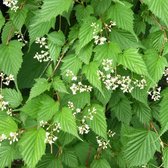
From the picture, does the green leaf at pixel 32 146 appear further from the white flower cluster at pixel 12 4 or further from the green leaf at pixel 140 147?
the white flower cluster at pixel 12 4

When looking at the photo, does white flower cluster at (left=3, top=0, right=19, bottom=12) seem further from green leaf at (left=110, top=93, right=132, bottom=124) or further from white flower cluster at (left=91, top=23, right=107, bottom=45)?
green leaf at (left=110, top=93, right=132, bottom=124)

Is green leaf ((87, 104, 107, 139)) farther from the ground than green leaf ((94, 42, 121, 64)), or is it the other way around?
green leaf ((94, 42, 121, 64))

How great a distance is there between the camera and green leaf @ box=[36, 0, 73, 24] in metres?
1.66

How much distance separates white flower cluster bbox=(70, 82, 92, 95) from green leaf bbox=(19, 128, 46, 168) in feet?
0.86

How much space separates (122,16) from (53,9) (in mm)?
361

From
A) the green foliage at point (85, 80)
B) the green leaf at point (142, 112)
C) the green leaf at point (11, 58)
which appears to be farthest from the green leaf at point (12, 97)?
the green leaf at point (142, 112)

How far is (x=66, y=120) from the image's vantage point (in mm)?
1687

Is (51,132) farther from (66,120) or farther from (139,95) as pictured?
(139,95)

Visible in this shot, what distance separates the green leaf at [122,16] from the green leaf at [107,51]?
0.11 metres

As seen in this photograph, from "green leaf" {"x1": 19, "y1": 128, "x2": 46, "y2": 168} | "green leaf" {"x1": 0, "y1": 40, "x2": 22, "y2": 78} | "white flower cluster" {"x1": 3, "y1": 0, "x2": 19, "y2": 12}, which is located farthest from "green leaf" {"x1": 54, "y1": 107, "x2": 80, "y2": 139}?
"white flower cluster" {"x1": 3, "y1": 0, "x2": 19, "y2": 12}

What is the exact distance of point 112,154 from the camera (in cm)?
214

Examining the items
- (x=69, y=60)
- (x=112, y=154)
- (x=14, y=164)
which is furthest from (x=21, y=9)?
(x=14, y=164)

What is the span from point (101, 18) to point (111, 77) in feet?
1.05

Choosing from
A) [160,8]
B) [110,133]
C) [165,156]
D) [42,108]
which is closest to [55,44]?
[42,108]
